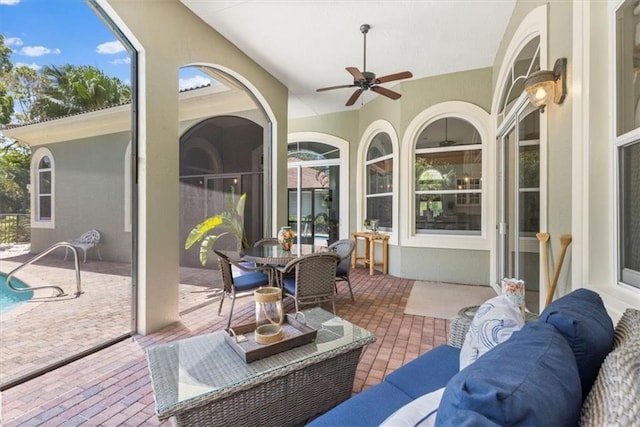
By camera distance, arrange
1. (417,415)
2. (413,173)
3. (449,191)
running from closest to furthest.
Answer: (417,415) < (449,191) < (413,173)

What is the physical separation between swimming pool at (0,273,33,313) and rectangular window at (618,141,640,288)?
4311 mm

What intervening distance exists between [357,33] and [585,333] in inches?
168

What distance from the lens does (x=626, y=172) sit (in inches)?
69.1

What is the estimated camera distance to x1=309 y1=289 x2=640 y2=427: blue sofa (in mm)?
627

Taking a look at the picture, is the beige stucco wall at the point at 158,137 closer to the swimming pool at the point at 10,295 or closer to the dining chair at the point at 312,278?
the swimming pool at the point at 10,295

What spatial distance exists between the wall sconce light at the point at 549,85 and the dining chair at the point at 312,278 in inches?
91.5

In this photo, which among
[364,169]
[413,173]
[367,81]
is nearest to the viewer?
[367,81]

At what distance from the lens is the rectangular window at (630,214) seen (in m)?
1.68

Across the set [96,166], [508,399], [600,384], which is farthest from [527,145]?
[96,166]

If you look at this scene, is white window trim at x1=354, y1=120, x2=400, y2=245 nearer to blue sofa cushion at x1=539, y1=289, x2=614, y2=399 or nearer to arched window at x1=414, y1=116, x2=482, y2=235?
arched window at x1=414, y1=116, x2=482, y2=235

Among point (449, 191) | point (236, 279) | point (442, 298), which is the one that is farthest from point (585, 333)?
point (449, 191)

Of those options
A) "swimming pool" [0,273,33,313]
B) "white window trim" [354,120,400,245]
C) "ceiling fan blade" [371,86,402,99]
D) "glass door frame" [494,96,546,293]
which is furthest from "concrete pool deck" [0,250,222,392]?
"glass door frame" [494,96,546,293]

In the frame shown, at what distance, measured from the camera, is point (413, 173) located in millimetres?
5555

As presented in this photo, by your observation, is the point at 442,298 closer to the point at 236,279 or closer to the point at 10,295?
the point at 236,279
